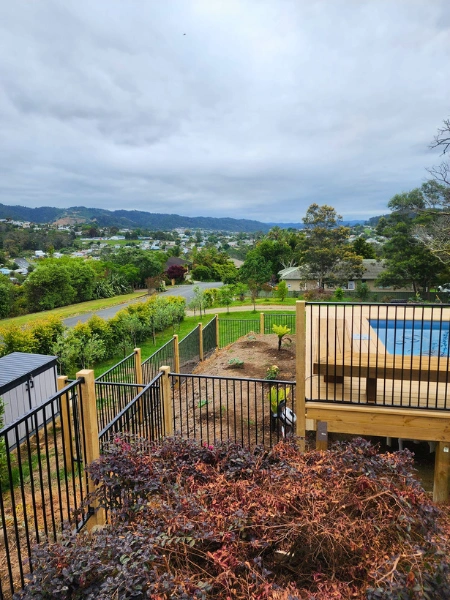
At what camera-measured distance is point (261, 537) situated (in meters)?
1.87

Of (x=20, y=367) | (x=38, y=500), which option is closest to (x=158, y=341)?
(x=20, y=367)

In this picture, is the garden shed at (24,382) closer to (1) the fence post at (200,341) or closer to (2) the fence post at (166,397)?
(2) the fence post at (166,397)

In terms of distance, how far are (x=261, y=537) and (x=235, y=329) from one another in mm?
15167

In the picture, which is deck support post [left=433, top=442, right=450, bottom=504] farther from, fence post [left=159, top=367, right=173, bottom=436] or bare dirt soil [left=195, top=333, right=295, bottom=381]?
bare dirt soil [left=195, top=333, right=295, bottom=381]

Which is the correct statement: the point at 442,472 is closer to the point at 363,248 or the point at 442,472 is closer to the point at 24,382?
the point at 24,382

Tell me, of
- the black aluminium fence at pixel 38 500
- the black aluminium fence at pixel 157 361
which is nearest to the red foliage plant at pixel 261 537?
the black aluminium fence at pixel 38 500

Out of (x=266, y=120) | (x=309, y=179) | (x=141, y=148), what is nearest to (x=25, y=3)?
(x=266, y=120)

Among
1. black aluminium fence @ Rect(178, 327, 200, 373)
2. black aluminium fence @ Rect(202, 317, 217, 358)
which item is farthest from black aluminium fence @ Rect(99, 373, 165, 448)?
black aluminium fence @ Rect(202, 317, 217, 358)

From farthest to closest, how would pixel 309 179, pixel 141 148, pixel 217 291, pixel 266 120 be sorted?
1. pixel 309 179
2. pixel 141 148
3. pixel 266 120
4. pixel 217 291

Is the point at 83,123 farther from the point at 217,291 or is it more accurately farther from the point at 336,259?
the point at 336,259

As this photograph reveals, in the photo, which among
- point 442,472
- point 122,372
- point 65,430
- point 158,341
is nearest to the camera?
point 442,472

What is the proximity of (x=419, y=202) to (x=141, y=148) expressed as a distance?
36654 millimetres

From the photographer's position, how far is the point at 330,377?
5.03 metres

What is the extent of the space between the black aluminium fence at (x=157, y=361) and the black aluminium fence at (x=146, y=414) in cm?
343
